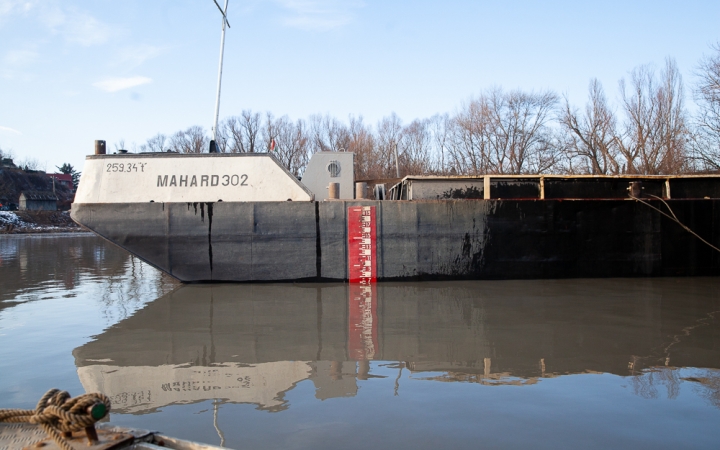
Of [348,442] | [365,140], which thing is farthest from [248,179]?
[365,140]

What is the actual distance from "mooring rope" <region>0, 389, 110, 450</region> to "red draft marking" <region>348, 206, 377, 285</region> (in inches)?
287

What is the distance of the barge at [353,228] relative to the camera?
9.40m

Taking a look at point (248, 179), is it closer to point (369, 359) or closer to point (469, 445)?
point (369, 359)

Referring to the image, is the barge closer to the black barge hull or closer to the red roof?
the black barge hull

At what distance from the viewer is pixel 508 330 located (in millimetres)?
5543

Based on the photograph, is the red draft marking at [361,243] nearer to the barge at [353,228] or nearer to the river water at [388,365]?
the barge at [353,228]

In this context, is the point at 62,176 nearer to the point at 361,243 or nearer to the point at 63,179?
the point at 63,179

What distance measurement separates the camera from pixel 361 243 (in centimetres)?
953

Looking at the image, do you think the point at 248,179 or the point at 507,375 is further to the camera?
the point at 248,179

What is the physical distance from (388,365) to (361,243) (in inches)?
208

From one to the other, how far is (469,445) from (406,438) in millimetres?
350

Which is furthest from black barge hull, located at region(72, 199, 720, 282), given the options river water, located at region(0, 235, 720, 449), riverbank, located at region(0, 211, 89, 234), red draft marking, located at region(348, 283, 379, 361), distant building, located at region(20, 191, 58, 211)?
distant building, located at region(20, 191, 58, 211)

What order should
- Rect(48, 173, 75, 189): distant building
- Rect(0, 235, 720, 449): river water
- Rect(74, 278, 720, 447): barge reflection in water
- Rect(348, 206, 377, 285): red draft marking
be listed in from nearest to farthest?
Rect(0, 235, 720, 449): river water
Rect(74, 278, 720, 447): barge reflection in water
Rect(348, 206, 377, 285): red draft marking
Rect(48, 173, 75, 189): distant building

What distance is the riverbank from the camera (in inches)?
1718
